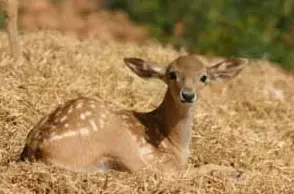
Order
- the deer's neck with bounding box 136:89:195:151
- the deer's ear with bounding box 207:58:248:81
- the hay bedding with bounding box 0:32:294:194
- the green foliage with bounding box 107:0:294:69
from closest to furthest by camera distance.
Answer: the hay bedding with bounding box 0:32:294:194 < the deer's neck with bounding box 136:89:195:151 < the deer's ear with bounding box 207:58:248:81 < the green foliage with bounding box 107:0:294:69

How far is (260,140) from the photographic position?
1016 cm

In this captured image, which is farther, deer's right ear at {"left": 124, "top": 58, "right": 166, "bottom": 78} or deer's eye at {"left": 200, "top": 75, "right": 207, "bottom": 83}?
deer's right ear at {"left": 124, "top": 58, "right": 166, "bottom": 78}

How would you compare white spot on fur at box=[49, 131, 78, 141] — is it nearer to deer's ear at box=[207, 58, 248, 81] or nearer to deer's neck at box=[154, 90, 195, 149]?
deer's neck at box=[154, 90, 195, 149]

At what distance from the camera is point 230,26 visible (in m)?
15.8

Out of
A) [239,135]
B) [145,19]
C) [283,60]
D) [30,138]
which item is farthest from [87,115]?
[145,19]

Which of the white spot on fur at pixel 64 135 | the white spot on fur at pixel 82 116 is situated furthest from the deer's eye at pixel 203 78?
the white spot on fur at pixel 64 135

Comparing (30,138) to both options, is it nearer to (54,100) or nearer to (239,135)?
(54,100)

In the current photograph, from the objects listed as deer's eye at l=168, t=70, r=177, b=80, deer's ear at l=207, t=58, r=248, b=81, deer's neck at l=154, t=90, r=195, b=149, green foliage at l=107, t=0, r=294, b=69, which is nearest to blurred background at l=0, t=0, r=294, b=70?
green foliage at l=107, t=0, r=294, b=69

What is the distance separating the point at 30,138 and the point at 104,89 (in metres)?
2.02

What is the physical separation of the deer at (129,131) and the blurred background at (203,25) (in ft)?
16.4

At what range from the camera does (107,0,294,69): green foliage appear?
50.3ft

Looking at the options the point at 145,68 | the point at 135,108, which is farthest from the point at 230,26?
the point at 145,68

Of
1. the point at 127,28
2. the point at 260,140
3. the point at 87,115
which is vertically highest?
the point at 87,115

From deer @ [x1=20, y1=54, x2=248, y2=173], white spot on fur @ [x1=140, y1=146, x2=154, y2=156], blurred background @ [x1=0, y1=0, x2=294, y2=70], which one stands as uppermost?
deer @ [x1=20, y1=54, x2=248, y2=173]
